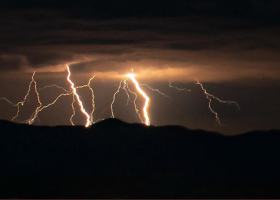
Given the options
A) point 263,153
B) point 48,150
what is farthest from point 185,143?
point 48,150

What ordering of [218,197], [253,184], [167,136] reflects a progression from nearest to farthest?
[218,197]
[253,184]
[167,136]

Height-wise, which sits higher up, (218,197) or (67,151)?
(67,151)

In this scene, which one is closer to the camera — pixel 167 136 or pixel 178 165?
pixel 178 165

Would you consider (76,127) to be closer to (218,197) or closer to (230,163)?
(230,163)

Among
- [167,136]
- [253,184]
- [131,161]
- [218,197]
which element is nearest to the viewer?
[218,197]

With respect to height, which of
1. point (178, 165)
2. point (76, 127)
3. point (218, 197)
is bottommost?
point (218, 197)

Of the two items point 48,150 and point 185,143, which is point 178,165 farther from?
point 48,150
